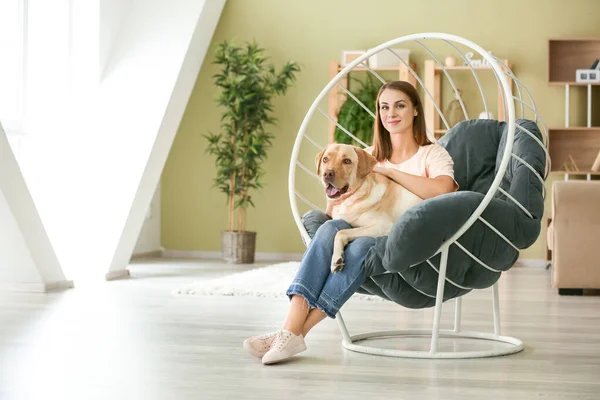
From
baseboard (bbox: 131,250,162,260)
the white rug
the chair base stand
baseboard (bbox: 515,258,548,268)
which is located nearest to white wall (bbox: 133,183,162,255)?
baseboard (bbox: 131,250,162,260)

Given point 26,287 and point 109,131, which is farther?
point 109,131

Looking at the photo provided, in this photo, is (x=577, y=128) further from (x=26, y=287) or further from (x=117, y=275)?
(x=26, y=287)

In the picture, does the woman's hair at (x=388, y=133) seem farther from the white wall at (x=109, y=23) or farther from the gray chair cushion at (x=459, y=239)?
the white wall at (x=109, y=23)

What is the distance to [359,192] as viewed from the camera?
2625 millimetres

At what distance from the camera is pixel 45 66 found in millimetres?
5586

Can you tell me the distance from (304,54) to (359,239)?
5024 mm

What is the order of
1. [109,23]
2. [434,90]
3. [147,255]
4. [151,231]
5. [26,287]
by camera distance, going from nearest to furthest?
[26,287] < [109,23] < [434,90] < [147,255] < [151,231]

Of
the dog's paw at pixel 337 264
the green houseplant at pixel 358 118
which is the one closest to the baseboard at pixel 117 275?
the green houseplant at pixel 358 118

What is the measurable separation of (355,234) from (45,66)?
366 centimetres

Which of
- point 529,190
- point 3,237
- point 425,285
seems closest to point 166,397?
point 425,285

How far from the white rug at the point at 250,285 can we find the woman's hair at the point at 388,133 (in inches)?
69.0

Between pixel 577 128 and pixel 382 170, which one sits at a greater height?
pixel 577 128

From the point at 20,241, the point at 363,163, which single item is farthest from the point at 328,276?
the point at 20,241

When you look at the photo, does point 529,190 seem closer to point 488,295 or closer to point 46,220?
point 488,295
